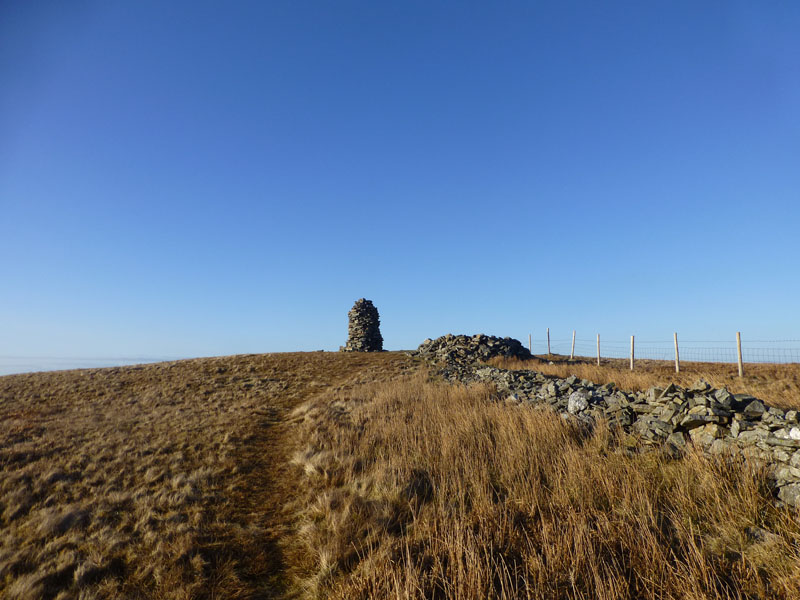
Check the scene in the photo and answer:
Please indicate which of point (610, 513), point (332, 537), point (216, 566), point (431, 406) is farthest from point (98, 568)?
point (431, 406)

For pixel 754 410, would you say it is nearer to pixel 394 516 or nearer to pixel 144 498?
pixel 394 516

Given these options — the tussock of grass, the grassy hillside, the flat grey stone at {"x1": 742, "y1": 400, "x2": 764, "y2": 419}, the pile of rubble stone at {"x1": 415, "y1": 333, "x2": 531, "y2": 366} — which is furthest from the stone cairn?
the flat grey stone at {"x1": 742, "y1": 400, "x2": 764, "y2": 419}

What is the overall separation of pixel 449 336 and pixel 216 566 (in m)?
27.4

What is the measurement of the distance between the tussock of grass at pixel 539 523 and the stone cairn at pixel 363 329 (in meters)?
32.1

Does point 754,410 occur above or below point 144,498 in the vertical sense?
above

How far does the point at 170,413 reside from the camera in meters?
14.2

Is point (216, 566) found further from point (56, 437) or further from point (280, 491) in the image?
point (56, 437)

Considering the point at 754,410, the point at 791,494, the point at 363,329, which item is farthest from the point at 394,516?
the point at 363,329

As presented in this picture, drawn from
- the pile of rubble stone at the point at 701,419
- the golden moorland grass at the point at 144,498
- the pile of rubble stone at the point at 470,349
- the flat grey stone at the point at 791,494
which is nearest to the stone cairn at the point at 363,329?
the pile of rubble stone at the point at 470,349

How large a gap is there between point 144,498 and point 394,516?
494 cm

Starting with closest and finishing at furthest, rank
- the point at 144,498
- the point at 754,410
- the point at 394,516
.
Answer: the point at 394,516 < the point at 754,410 < the point at 144,498

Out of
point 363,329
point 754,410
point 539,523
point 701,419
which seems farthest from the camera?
point 363,329

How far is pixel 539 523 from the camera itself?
4070 mm

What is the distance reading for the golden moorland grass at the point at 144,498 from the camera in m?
4.29
